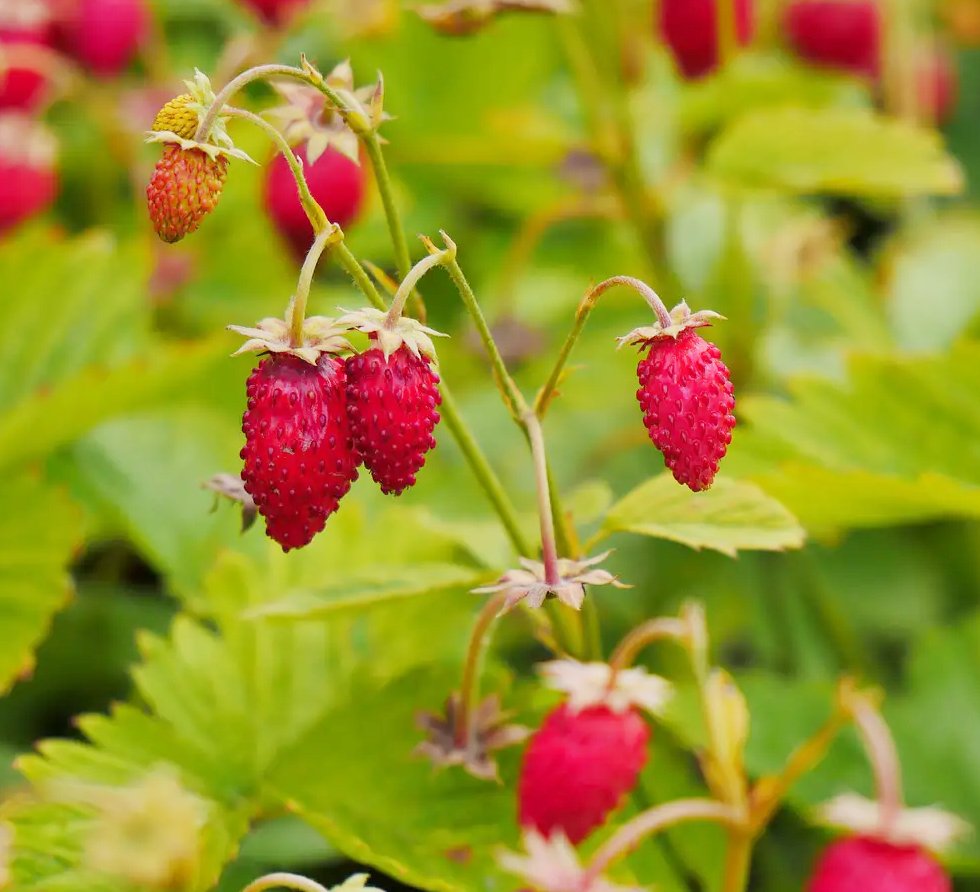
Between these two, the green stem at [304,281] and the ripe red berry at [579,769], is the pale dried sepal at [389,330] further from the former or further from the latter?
the ripe red berry at [579,769]

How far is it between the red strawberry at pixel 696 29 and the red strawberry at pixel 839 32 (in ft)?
0.79

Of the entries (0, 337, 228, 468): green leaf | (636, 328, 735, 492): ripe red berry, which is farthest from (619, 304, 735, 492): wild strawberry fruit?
(0, 337, 228, 468): green leaf

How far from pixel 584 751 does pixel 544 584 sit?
19 centimetres

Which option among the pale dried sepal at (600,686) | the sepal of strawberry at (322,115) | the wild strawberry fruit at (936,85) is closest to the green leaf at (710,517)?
the pale dried sepal at (600,686)

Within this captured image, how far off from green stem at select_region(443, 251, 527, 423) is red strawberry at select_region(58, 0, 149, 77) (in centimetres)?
129

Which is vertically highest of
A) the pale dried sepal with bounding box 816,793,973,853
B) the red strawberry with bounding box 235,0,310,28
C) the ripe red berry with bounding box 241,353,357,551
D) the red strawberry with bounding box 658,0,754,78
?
the red strawberry with bounding box 235,0,310,28

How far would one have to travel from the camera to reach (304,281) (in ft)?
2.98

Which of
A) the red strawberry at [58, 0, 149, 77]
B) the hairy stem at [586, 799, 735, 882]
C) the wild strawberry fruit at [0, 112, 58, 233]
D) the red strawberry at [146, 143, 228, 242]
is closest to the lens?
the red strawberry at [146, 143, 228, 242]

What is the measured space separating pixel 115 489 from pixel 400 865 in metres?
0.82

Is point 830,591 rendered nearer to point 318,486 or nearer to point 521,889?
point 521,889

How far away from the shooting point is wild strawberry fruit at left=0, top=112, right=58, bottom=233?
1968 mm

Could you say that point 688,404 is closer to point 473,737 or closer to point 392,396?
point 392,396

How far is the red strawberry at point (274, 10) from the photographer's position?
2.13 metres

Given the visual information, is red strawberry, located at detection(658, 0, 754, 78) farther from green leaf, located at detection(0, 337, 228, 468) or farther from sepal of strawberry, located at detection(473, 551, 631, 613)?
sepal of strawberry, located at detection(473, 551, 631, 613)
